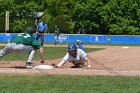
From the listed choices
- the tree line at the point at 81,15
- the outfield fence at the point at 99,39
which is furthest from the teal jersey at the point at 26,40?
the tree line at the point at 81,15

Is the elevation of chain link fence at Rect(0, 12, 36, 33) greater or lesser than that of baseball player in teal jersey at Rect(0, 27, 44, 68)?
lesser

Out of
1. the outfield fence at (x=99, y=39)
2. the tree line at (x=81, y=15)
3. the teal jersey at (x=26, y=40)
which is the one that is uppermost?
the teal jersey at (x=26, y=40)

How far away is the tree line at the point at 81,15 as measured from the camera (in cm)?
5756

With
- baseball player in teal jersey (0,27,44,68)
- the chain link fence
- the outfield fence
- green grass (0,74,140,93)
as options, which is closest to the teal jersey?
baseball player in teal jersey (0,27,44,68)

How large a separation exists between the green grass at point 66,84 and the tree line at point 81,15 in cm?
4397

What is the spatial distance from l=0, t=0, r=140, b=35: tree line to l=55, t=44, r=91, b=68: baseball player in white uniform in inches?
1601

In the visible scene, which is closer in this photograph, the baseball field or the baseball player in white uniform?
the baseball field

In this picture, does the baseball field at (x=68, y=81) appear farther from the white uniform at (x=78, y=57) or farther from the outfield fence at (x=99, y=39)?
the outfield fence at (x=99, y=39)

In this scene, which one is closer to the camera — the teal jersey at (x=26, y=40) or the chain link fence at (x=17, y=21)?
the teal jersey at (x=26, y=40)

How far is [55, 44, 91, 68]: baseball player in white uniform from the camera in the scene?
525 inches

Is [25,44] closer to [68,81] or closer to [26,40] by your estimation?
[26,40]

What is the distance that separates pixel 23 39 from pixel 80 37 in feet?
115

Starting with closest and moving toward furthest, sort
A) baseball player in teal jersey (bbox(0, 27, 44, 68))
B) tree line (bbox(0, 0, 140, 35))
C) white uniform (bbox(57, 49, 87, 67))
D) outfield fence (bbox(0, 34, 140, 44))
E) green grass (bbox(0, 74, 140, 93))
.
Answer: green grass (bbox(0, 74, 140, 93))
baseball player in teal jersey (bbox(0, 27, 44, 68))
white uniform (bbox(57, 49, 87, 67))
outfield fence (bbox(0, 34, 140, 44))
tree line (bbox(0, 0, 140, 35))

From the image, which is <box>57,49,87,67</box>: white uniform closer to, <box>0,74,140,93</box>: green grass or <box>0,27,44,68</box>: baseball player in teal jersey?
<box>0,27,44,68</box>: baseball player in teal jersey
